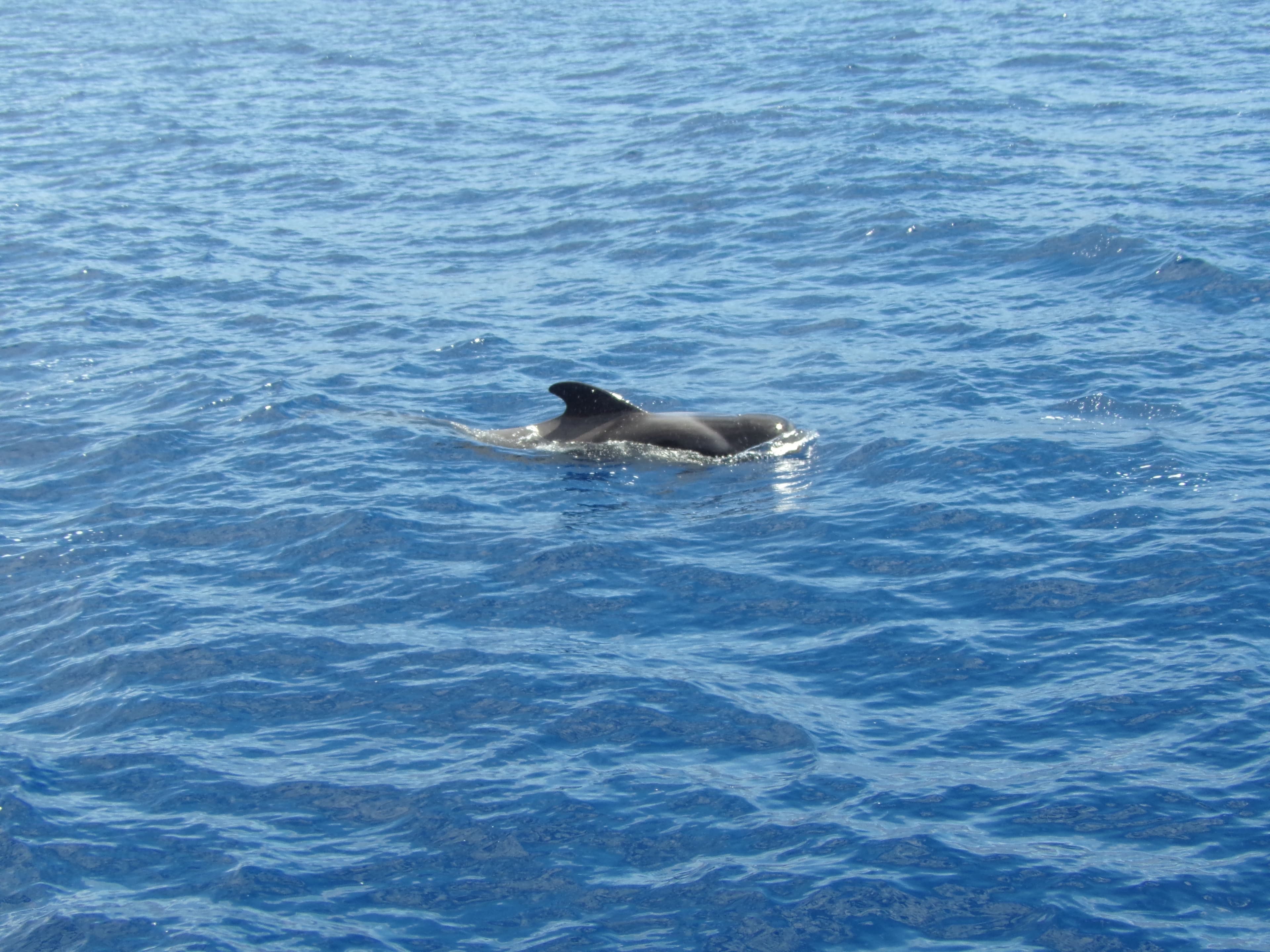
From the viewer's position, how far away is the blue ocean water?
→ 33.7 ft

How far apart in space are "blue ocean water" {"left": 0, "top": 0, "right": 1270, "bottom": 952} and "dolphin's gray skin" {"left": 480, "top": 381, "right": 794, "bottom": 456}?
0.33 metres

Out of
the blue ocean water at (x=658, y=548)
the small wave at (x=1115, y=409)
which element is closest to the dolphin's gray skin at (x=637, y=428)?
the blue ocean water at (x=658, y=548)

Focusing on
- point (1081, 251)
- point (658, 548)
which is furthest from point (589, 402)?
point (1081, 251)

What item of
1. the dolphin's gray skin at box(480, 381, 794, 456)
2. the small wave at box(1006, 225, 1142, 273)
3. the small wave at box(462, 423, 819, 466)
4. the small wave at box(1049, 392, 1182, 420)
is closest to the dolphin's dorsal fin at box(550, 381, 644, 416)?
the dolphin's gray skin at box(480, 381, 794, 456)

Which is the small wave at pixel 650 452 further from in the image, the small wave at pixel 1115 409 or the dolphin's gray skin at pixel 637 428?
the small wave at pixel 1115 409

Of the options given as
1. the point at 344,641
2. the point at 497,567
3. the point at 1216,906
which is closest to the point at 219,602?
the point at 344,641

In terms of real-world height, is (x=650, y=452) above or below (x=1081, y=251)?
below

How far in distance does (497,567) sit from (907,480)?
17.4 ft

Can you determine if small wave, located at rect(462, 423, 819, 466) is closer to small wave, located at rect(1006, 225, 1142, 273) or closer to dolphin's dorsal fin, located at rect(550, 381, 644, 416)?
dolphin's dorsal fin, located at rect(550, 381, 644, 416)

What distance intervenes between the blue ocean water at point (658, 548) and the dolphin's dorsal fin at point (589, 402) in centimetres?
72

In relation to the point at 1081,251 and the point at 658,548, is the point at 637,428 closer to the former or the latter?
the point at 658,548

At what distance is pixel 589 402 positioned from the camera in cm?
1794

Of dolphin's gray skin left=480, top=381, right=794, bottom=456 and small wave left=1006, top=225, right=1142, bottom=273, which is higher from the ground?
small wave left=1006, top=225, right=1142, bottom=273

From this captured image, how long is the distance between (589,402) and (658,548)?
3.41 metres
